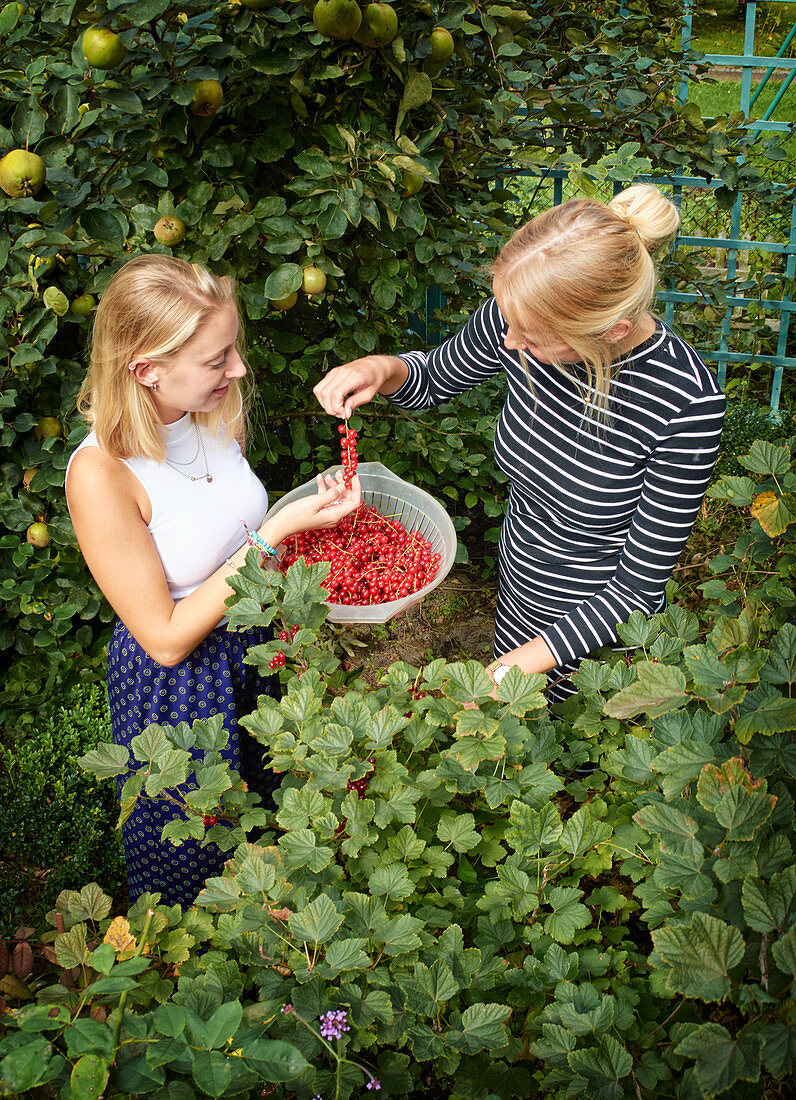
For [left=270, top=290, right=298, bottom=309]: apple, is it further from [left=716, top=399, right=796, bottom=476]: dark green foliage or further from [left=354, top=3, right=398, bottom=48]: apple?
[left=716, top=399, right=796, bottom=476]: dark green foliage

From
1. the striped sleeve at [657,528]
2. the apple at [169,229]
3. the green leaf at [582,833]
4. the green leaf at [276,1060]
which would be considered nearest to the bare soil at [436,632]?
the striped sleeve at [657,528]

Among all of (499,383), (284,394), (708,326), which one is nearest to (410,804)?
(284,394)

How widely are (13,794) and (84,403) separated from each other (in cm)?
127

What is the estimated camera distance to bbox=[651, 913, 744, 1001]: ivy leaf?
65 cm

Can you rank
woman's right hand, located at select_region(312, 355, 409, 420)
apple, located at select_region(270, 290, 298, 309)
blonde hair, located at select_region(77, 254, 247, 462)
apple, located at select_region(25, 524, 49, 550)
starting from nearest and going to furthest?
blonde hair, located at select_region(77, 254, 247, 462)
woman's right hand, located at select_region(312, 355, 409, 420)
apple, located at select_region(270, 290, 298, 309)
apple, located at select_region(25, 524, 49, 550)

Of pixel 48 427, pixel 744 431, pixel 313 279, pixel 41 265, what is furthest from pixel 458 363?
pixel 744 431

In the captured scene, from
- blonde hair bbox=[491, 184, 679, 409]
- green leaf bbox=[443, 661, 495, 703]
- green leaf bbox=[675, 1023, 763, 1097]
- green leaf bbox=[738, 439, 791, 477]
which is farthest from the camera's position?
blonde hair bbox=[491, 184, 679, 409]

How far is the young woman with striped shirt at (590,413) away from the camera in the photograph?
146 centimetres

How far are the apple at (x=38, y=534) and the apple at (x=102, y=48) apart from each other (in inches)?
49.6

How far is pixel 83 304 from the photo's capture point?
2.01 m

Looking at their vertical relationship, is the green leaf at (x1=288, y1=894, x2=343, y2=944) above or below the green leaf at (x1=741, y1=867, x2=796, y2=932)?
below

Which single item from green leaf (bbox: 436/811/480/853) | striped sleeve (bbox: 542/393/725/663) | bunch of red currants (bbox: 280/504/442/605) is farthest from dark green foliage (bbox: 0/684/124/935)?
green leaf (bbox: 436/811/480/853)

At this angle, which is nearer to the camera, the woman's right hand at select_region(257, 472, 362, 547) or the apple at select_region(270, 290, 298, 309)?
the woman's right hand at select_region(257, 472, 362, 547)

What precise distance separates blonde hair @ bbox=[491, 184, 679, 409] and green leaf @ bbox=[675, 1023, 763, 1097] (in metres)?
1.16
